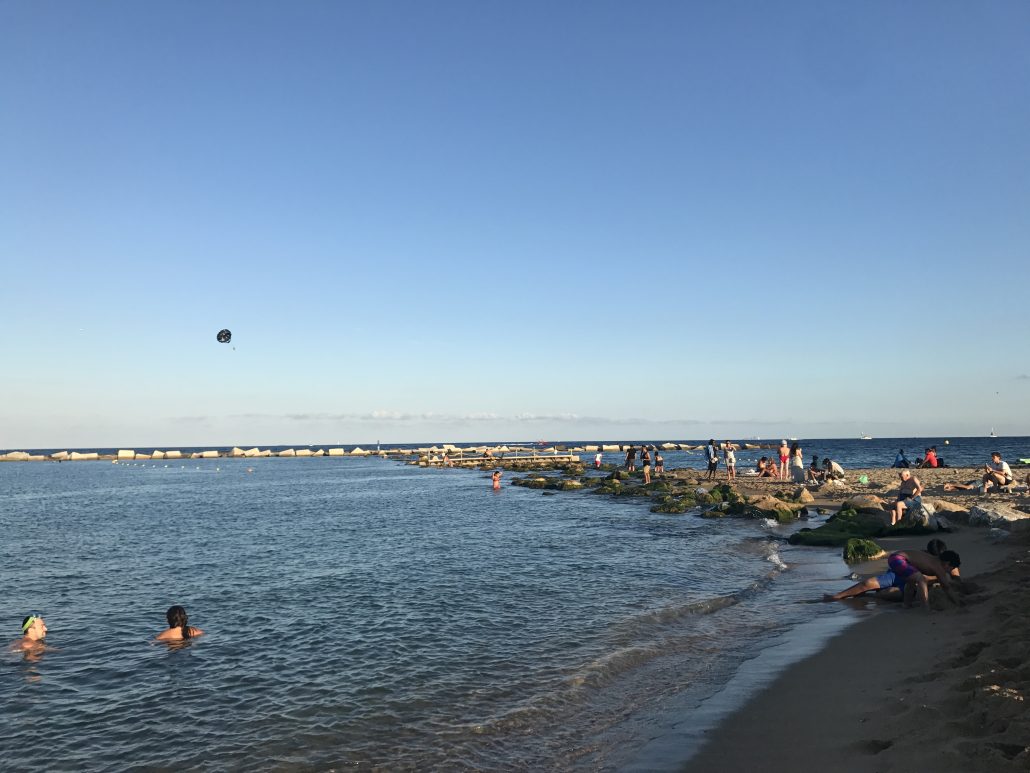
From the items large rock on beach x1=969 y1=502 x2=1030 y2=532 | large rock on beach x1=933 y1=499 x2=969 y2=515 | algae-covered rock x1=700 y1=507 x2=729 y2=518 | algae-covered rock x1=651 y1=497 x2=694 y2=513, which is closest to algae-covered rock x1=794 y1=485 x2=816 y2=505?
algae-covered rock x1=700 y1=507 x2=729 y2=518

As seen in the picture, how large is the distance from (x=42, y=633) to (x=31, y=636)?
Answer: 0.69 ft

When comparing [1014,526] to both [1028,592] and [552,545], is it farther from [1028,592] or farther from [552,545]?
[552,545]

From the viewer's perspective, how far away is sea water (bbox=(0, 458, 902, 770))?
343 inches

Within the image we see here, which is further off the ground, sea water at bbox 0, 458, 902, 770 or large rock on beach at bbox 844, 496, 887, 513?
large rock on beach at bbox 844, 496, 887, 513

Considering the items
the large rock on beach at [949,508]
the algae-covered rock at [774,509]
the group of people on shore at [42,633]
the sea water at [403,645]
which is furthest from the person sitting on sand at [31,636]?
the algae-covered rock at [774,509]

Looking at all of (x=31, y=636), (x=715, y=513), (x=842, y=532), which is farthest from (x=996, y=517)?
(x=31, y=636)

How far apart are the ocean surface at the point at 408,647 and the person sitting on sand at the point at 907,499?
285 cm

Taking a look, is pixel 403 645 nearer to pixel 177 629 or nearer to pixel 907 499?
pixel 177 629

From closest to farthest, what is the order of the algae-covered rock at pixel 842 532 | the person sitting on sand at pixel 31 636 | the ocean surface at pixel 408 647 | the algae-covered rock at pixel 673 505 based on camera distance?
the ocean surface at pixel 408 647 < the person sitting on sand at pixel 31 636 < the algae-covered rock at pixel 842 532 < the algae-covered rock at pixel 673 505

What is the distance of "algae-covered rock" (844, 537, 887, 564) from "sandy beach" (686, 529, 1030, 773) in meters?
6.53

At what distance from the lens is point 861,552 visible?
61.6 ft

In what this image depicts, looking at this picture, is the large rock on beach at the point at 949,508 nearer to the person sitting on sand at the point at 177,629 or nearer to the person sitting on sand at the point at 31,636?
the person sitting on sand at the point at 177,629

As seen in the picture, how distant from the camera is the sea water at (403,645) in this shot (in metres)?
8.72

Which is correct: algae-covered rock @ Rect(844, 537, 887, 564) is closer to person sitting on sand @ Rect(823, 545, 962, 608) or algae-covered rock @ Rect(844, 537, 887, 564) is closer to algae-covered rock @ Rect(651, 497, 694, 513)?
person sitting on sand @ Rect(823, 545, 962, 608)
